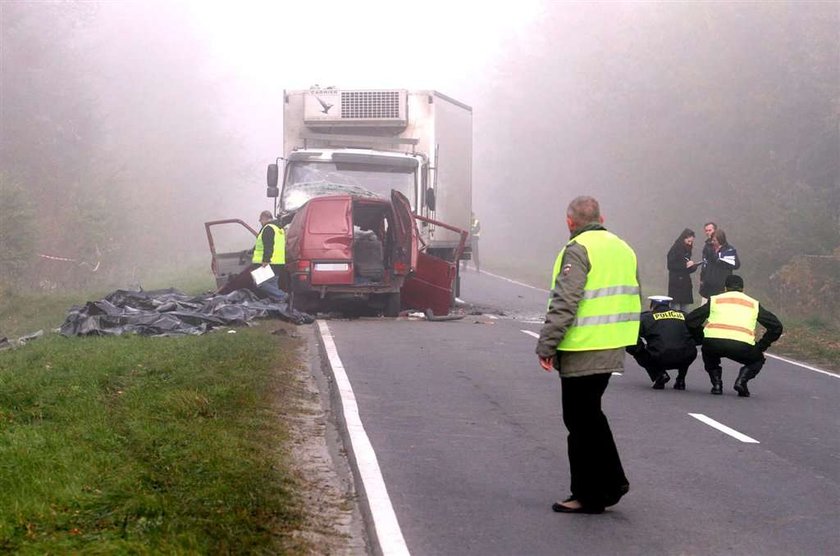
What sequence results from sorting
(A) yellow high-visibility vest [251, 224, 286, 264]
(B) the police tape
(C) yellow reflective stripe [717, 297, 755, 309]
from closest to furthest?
1. (C) yellow reflective stripe [717, 297, 755, 309]
2. (A) yellow high-visibility vest [251, 224, 286, 264]
3. (B) the police tape

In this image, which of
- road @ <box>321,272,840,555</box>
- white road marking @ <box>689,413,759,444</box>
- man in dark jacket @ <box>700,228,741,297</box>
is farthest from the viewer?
man in dark jacket @ <box>700,228,741,297</box>

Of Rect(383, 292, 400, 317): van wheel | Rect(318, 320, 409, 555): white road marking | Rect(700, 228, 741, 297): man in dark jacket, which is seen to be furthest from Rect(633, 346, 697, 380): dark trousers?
Rect(383, 292, 400, 317): van wheel

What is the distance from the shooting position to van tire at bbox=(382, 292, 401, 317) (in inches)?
814

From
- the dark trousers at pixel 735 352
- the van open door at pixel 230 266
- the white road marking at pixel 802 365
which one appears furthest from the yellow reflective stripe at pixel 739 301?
the van open door at pixel 230 266

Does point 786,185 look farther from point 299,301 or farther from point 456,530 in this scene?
point 456,530

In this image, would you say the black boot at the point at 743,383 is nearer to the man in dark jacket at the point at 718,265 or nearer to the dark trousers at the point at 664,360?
the dark trousers at the point at 664,360

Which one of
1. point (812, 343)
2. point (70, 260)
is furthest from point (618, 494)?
point (70, 260)

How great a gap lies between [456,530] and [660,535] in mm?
1145

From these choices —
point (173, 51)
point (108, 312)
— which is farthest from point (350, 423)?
point (173, 51)

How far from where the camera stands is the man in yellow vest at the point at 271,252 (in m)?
20.1

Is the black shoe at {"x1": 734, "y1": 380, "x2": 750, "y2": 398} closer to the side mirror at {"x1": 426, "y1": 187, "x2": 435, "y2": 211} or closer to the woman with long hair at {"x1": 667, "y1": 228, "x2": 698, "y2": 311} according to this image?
the woman with long hair at {"x1": 667, "y1": 228, "x2": 698, "y2": 311}

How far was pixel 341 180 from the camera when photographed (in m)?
22.0

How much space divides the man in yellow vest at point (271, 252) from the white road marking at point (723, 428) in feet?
34.5

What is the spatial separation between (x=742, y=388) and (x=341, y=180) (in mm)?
11065
